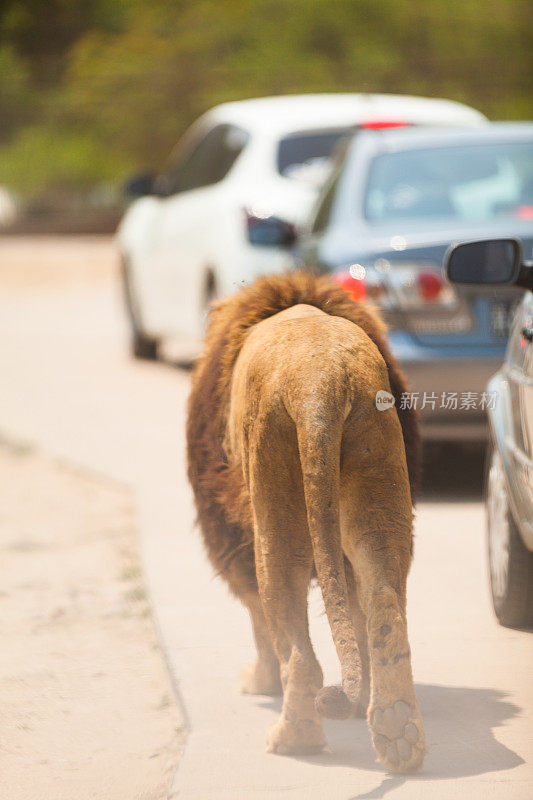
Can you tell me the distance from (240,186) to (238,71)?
35.7m

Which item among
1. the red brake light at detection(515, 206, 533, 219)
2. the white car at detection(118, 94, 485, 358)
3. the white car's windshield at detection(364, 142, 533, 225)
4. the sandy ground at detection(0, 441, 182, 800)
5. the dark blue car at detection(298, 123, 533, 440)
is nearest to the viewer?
the sandy ground at detection(0, 441, 182, 800)

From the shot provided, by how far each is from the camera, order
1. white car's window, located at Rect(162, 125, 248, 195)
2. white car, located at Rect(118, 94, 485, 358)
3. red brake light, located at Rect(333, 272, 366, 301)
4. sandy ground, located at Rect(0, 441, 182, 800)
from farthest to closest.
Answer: white car's window, located at Rect(162, 125, 248, 195) < white car, located at Rect(118, 94, 485, 358) < red brake light, located at Rect(333, 272, 366, 301) < sandy ground, located at Rect(0, 441, 182, 800)

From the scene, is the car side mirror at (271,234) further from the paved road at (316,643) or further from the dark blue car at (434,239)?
the paved road at (316,643)

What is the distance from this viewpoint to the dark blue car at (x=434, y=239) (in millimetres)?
6773

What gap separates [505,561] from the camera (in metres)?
4.98

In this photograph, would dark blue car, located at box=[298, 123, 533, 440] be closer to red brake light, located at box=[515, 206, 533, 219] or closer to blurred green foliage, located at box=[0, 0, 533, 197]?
red brake light, located at box=[515, 206, 533, 219]

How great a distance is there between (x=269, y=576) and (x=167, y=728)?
85 centimetres

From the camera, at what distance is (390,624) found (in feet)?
11.3

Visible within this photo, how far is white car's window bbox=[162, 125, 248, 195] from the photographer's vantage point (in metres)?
10.6

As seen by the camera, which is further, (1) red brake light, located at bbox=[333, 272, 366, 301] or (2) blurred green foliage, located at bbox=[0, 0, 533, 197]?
(2) blurred green foliage, located at bbox=[0, 0, 533, 197]

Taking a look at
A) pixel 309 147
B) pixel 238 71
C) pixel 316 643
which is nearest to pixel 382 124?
pixel 309 147

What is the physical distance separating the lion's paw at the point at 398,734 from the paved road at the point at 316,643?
101 millimetres

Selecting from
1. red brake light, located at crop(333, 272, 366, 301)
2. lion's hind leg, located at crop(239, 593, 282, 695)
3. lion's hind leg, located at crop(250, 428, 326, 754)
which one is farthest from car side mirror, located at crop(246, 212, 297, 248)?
lion's hind leg, located at crop(250, 428, 326, 754)

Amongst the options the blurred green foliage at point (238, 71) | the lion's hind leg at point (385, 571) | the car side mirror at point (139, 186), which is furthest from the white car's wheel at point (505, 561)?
the blurred green foliage at point (238, 71)
